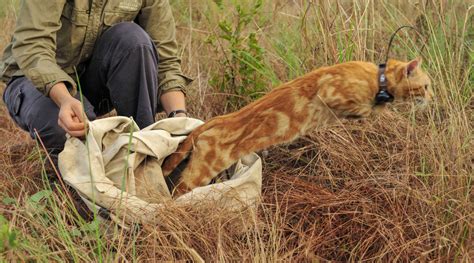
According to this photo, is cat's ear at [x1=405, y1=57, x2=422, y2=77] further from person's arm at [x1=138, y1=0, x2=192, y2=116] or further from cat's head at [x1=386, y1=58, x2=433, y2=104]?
person's arm at [x1=138, y1=0, x2=192, y2=116]

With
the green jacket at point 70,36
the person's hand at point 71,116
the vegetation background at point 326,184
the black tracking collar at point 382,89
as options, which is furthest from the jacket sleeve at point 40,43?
the black tracking collar at point 382,89

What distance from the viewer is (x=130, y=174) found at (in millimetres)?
2410

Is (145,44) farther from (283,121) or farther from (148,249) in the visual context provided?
(148,249)

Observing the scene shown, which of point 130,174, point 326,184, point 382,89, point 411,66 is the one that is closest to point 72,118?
point 130,174

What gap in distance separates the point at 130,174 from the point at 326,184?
797mm

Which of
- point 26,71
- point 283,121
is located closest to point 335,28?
point 283,121

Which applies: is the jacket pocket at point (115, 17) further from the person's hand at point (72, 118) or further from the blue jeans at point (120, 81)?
the person's hand at point (72, 118)

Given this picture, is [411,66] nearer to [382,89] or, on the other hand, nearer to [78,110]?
[382,89]

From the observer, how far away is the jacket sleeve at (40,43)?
263 centimetres

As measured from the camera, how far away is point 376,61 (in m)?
3.36

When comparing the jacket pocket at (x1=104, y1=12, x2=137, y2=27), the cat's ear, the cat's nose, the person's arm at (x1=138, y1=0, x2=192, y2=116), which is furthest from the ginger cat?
the jacket pocket at (x1=104, y1=12, x2=137, y2=27)

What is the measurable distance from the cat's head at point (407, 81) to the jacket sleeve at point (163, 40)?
3.09 ft

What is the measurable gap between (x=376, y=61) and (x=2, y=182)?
182 centimetres

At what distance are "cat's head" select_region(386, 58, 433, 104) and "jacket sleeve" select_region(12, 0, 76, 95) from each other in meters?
1.24
